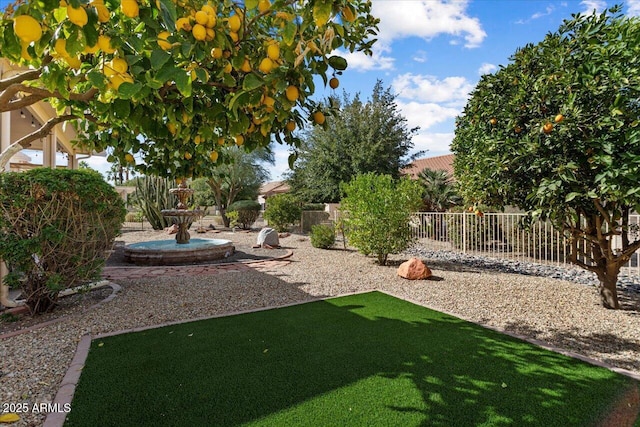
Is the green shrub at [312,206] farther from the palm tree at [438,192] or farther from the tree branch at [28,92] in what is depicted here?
the tree branch at [28,92]

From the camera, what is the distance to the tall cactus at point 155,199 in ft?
63.0

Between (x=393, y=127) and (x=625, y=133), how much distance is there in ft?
62.0

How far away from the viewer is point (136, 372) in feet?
10.4

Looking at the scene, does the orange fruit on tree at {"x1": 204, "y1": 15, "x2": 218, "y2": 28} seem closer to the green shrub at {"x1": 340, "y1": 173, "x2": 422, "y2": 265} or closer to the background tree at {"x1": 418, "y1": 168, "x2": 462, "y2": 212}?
the green shrub at {"x1": 340, "y1": 173, "x2": 422, "y2": 265}

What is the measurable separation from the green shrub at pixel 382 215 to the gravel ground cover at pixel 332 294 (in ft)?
2.06

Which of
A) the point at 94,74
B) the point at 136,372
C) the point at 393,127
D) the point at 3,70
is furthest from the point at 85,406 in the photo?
the point at 393,127

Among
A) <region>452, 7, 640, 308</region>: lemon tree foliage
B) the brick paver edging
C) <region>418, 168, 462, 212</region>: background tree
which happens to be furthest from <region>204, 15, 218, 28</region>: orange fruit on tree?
<region>418, 168, 462, 212</region>: background tree

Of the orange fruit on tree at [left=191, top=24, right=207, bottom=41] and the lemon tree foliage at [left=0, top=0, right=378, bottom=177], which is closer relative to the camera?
the lemon tree foliage at [left=0, top=0, right=378, bottom=177]

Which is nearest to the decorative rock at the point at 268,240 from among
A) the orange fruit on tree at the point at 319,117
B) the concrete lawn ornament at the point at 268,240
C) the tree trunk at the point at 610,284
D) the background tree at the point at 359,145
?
the concrete lawn ornament at the point at 268,240

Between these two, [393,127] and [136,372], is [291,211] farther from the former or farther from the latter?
[136,372]

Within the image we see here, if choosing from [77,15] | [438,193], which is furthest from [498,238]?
[77,15]

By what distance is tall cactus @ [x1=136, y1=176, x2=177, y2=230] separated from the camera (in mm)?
19203

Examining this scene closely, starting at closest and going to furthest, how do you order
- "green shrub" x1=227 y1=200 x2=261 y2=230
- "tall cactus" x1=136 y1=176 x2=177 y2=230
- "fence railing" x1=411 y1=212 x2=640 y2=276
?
1. "fence railing" x1=411 y1=212 x2=640 y2=276
2. "tall cactus" x1=136 y1=176 x2=177 y2=230
3. "green shrub" x1=227 y1=200 x2=261 y2=230

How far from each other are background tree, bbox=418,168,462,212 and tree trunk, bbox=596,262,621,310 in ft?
36.7
